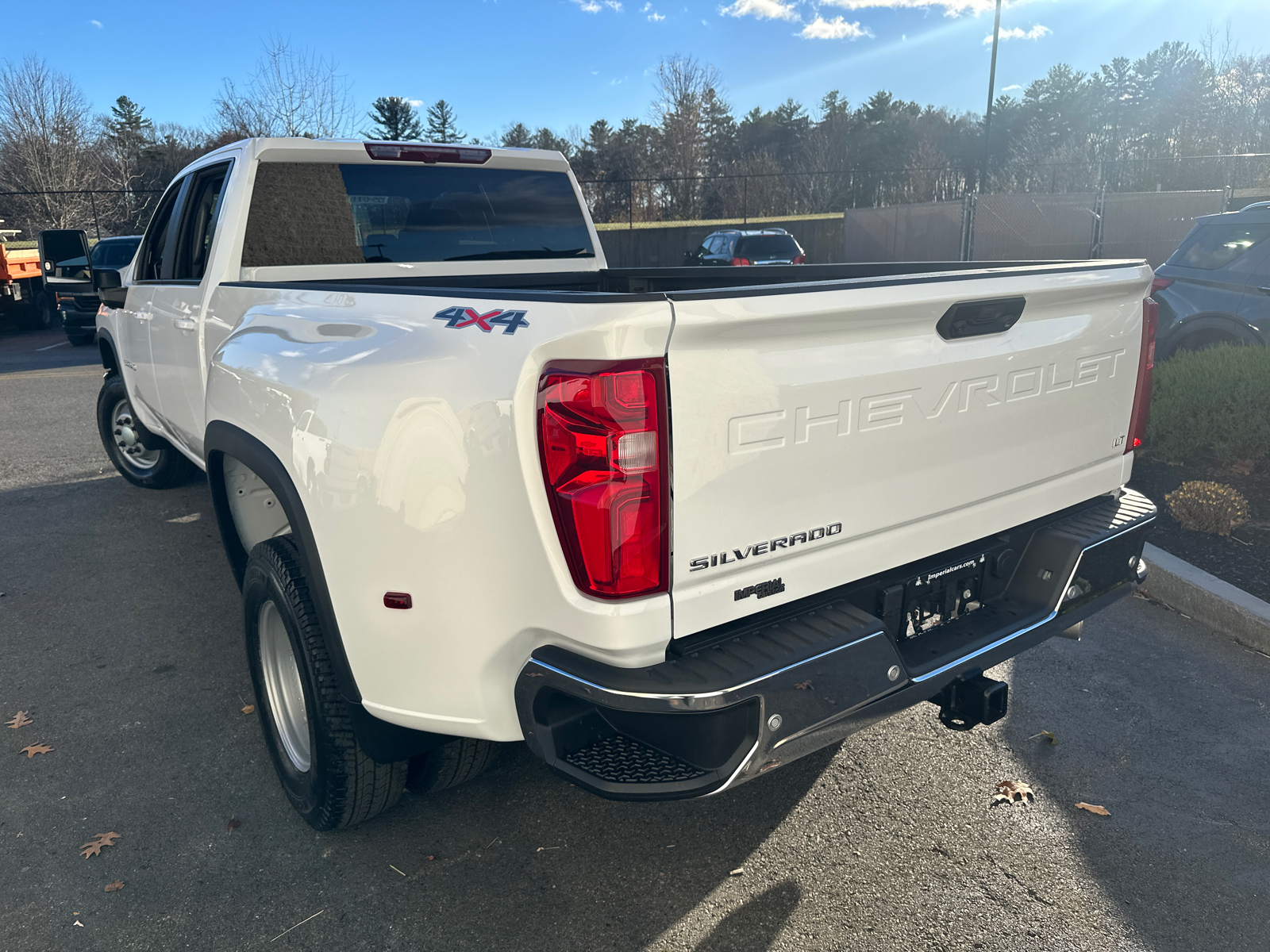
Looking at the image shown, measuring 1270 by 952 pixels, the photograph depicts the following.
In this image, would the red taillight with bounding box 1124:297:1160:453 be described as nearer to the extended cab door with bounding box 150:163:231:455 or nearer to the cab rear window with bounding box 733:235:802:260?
the extended cab door with bounding box 150:163:231:455

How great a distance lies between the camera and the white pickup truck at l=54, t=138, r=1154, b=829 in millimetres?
2018

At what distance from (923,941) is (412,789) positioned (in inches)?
64.6

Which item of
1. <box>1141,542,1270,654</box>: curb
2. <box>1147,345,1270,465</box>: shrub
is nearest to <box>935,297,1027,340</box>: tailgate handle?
<box>1141,542,1270,654</box>: curb

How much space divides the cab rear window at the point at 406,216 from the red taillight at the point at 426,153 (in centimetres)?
5

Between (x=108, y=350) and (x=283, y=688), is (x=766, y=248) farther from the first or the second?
(x=283, y=688)

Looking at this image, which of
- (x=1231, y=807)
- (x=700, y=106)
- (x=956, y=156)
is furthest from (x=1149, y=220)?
(x=956, y=156)

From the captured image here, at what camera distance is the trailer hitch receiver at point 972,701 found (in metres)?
2.62

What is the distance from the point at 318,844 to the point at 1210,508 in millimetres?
5059

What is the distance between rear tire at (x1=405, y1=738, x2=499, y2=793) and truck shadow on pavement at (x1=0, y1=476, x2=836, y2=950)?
0.12 meters

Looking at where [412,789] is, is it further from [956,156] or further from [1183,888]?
[956,156]

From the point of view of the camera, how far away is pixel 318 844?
9.78 feet

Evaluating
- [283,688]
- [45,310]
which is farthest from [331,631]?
[45,310]

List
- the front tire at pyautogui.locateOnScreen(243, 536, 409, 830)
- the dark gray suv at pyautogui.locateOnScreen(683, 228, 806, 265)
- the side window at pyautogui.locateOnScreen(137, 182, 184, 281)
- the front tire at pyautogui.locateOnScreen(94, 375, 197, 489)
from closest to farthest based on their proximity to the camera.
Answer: the front tire at pyautogui.locateOnScreen(243, 536, 409, 830) → the side window at pyautogui.locateOnScreen(137, 182, 184, 281) → the front tire at pyautogui.locateOnScreen(94, 375, 197, 489) → the dark gray suv at pyautogui.locateOnScreen(683, 228, 806, 265)

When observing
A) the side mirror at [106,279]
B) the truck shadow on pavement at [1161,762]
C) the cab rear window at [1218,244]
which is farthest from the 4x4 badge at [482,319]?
the cab rear window at [1218,244]
